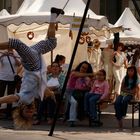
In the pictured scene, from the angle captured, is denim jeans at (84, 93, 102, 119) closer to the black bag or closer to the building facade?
the black bag

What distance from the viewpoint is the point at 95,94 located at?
41.6ft

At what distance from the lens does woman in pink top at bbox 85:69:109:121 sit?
12.6 m

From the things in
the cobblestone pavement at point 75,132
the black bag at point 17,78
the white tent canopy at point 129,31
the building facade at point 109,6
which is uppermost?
the building facade at point 109,6

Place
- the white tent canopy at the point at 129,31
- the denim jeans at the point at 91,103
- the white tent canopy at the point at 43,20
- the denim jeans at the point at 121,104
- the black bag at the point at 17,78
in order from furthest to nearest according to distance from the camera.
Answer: the white tent canopy at the point at 129,31 < the black bag at the point at 17,78 < the white tent canopy at the point at 43,20 < the denim jeans at the point at 91,103 < the denim jeans at the point at 121,104

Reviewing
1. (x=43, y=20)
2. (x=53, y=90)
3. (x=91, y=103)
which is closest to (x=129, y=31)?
(x=43, y=20)

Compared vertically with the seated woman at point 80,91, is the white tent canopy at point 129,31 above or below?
above

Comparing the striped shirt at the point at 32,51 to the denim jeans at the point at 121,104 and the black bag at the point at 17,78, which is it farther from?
the black bag at the point at 17,78

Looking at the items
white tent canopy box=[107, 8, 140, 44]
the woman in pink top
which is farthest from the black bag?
white tent canopy box=[107, 8, 140, 44]

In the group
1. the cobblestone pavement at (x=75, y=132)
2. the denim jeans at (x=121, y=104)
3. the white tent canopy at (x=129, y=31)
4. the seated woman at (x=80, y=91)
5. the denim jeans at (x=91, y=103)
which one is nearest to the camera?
the cobblestone pavement at (x=75, y=132)

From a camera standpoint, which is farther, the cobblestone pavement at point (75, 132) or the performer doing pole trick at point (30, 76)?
the cobblestone pavement at point (75, 132)

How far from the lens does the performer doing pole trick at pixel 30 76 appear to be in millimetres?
8523

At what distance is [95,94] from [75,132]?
1.42 m

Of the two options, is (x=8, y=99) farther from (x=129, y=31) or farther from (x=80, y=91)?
(x=129, y=31)

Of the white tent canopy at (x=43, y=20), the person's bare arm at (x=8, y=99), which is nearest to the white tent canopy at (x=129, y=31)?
the white tent canopy at (x=43, y=20)
